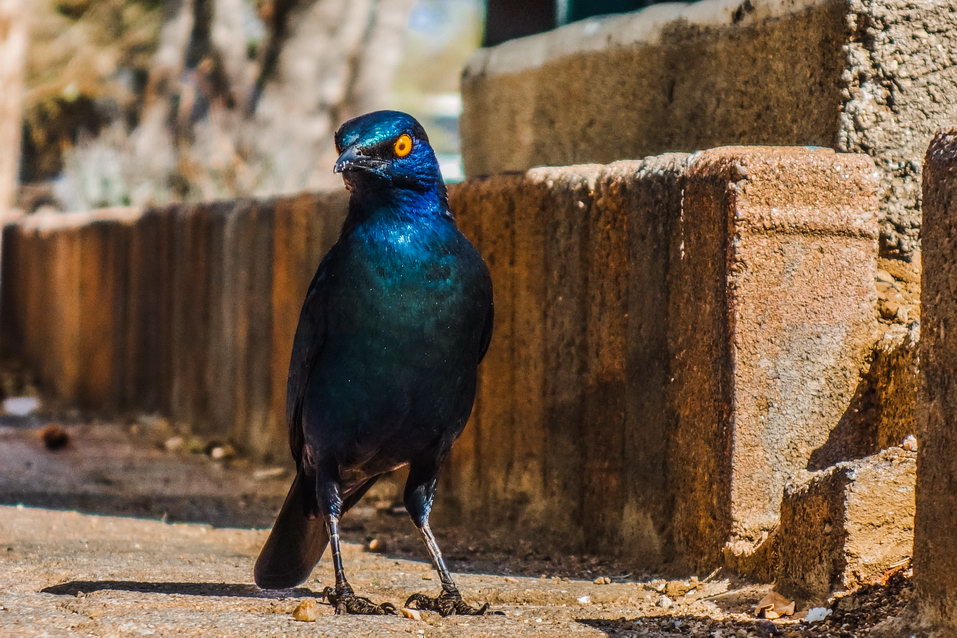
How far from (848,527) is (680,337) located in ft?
2.71

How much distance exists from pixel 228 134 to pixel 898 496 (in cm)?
1327

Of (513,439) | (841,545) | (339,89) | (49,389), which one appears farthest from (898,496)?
(339,89)

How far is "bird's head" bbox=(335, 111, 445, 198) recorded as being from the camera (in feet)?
11.4

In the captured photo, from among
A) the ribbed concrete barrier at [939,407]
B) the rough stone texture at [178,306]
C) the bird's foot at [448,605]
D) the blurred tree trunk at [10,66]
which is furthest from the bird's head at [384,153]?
A: the blurred tree trunk at [10,66]

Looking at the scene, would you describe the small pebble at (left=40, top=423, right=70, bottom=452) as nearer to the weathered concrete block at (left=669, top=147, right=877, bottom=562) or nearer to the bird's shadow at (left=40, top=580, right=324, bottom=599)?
the bird's shadow at (left=40, top=580, right=324, bottom=599)

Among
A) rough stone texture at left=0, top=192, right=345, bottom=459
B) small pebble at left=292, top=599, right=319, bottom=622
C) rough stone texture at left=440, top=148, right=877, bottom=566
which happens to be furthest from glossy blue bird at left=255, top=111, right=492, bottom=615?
rough stone texture at left=0, top=192, right=345, bottom=459

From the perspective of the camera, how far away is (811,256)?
12.6 feet

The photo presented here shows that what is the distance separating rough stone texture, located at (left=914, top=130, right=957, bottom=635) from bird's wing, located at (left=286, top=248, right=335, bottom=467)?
5.14ft

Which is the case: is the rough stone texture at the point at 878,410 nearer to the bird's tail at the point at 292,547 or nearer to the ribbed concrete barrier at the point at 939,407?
the ribbed concrete barrier at the point at 939,407

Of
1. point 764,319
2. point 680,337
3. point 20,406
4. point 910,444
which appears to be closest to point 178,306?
point 20,406

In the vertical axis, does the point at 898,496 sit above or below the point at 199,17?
below

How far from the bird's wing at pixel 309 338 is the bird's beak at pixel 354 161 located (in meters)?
0.34

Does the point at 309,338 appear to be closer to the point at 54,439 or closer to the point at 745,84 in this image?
the point at 745,84

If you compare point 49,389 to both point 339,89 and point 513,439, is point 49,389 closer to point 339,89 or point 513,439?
point 513,439
